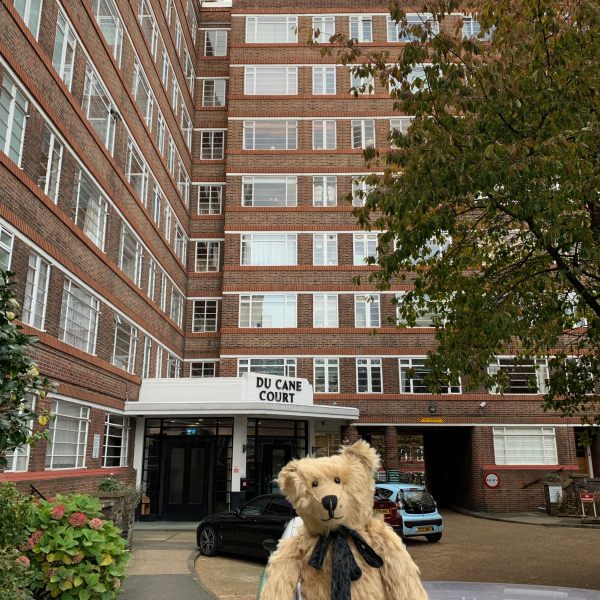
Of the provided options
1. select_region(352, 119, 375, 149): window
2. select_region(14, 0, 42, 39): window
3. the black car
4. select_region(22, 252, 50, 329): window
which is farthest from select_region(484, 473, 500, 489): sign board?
select_region(14, 0, 42, 39): window

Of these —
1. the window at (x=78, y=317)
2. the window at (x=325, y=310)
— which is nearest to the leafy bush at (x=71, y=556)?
the window at (x=78, y=317)

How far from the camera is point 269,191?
88.5 feet

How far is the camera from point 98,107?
15.8m

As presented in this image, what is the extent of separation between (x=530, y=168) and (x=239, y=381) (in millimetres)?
12909

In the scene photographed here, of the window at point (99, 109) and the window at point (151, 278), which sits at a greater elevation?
the window at point (99, 109)

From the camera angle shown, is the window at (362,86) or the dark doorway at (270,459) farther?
the dark doorway at (270,459)

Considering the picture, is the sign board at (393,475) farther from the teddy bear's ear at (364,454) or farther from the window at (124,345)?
the teddy bear's ear at (364,454)

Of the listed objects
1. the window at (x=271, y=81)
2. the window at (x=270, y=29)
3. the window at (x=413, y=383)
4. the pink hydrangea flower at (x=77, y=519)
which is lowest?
the pink hydrangea flower at (x=77, y=519)

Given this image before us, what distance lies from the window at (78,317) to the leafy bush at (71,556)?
670 cm

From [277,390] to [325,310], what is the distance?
6566 mm

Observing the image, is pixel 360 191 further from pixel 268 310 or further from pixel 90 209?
pixel 268 310

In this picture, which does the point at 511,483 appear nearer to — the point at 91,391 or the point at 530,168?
the point at 91,391

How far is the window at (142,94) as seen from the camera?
19016mm

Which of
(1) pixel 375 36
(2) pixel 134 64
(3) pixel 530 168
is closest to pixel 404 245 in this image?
(3) pixel 530 168
